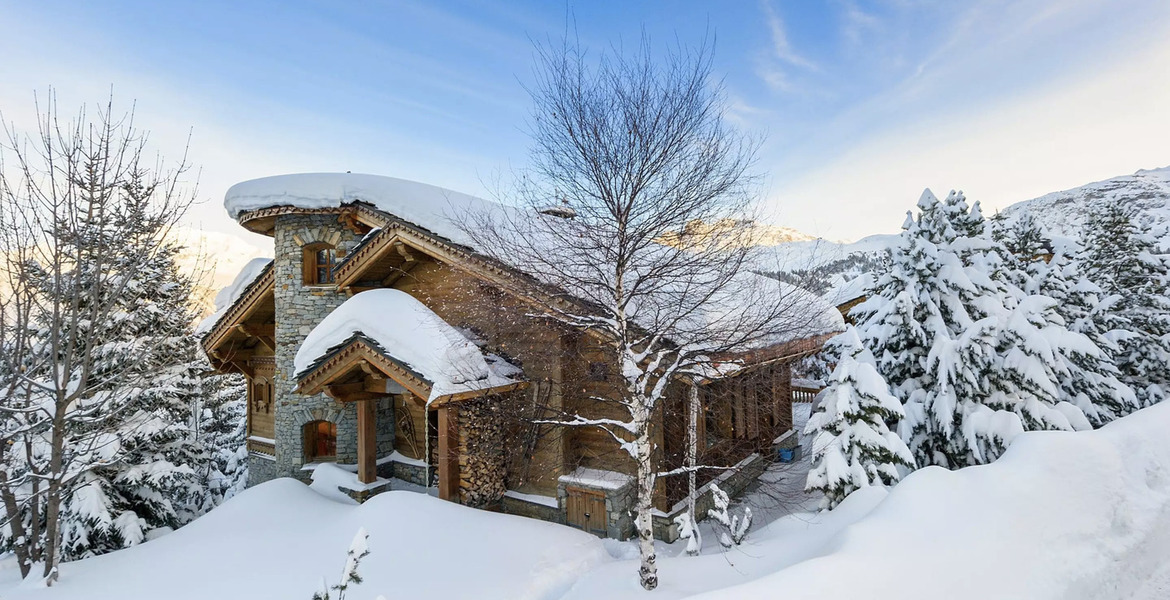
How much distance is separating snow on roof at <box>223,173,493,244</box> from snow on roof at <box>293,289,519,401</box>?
1.96 meters

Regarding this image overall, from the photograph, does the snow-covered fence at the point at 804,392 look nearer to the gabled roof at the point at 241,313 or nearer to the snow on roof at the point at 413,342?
the snow on roof at the point at 413,342

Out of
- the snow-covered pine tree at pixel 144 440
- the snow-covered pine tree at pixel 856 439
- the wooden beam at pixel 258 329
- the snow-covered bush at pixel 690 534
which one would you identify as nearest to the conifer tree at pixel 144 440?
the snow-covered pine tree at pixel 144 440

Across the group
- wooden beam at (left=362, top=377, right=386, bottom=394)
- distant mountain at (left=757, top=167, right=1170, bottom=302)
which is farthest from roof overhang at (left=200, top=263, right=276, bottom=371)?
distant mountain at (left=757, top=167, right=1170, bottom=302)

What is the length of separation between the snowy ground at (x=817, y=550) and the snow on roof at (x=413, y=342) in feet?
7.68

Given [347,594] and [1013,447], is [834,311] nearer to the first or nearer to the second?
[1013,447]

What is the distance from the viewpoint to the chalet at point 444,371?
8.73 m

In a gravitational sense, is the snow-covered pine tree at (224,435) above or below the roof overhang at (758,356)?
below

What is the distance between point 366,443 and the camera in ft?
36.7

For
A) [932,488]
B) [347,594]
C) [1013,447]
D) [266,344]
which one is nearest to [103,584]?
[347,594]

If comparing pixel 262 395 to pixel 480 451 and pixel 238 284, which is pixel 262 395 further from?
pixel 480 451

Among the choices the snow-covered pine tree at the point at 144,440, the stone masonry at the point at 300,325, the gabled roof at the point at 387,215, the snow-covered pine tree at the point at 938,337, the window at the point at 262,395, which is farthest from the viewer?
the window at the point at 262,395

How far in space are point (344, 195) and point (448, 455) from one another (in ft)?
22.5

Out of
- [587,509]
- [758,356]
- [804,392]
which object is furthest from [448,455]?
[804,392]

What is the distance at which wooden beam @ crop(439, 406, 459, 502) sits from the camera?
9.73 meters
